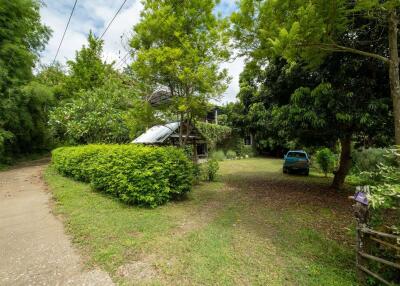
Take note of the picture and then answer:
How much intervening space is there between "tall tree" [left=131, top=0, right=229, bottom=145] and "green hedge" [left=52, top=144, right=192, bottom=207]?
7.47 feet

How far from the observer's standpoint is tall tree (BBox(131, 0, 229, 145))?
7.90 meters

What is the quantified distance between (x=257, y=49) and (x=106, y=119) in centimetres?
1186

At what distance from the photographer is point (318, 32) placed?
424 centimetres

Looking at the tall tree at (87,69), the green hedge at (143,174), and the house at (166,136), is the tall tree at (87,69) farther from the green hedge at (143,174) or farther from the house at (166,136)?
the green hedge at (143,174)

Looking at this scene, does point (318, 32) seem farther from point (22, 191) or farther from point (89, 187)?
point (22, 191)

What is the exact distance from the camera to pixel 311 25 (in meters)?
4.12

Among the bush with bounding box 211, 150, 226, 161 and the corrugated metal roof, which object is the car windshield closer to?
the corrugated metal roof

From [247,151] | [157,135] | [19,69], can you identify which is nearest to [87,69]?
[19,69]

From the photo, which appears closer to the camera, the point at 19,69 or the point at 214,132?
the point at 19,69

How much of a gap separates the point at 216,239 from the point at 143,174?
9.38ft

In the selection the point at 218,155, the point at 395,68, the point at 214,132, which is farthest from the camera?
the point at 214,132

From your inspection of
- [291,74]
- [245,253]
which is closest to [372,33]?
[291,74]

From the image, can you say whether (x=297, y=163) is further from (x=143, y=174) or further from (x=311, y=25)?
(x=311, y=25)

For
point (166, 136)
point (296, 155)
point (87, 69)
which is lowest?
point (296, 155)
